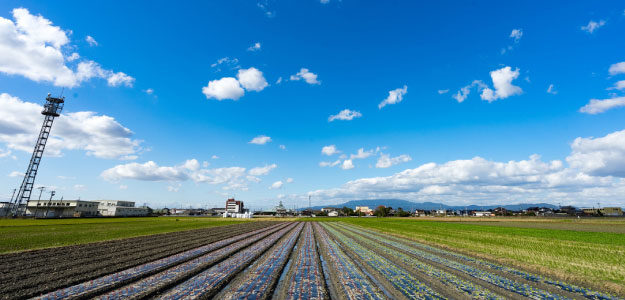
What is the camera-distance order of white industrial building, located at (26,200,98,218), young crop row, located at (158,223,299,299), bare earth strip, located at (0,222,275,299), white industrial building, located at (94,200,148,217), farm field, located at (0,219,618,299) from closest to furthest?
young crop row, located at (158,223,299,299), farm field, located at (0,219,618,299), bare earth strip, located at (0,222,275,299), white industrial building, located at (26,200,98,218), white industrial building, located at (94,200,148,217)

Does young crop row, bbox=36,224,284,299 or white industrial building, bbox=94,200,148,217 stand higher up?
white industrial building, bbox=94,200,148,217

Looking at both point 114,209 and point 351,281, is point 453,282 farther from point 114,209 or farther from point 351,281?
point 114,209

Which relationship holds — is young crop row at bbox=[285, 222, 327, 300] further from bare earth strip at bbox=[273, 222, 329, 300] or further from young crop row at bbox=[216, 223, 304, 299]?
young crop row at bbox=[216, 223, 304, 299]

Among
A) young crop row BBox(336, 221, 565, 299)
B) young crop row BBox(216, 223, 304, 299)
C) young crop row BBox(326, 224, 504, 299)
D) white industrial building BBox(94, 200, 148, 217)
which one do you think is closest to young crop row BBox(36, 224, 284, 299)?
young crop row BBox(216, 223, 304, 299)

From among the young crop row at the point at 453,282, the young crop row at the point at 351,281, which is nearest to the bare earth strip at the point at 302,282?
the young crop row at the point at 351,281

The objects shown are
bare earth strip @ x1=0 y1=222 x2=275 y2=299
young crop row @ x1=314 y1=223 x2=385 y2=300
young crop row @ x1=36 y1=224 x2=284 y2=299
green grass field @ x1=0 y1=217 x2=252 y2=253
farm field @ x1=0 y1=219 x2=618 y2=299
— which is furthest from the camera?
green grass field @ x1=0 y1=217 x2=252 y2=253

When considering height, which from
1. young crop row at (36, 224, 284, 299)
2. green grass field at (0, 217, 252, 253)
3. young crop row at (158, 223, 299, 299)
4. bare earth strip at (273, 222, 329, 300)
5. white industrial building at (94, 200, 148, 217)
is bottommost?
bare earth strip at (273, 222, 329, 300)

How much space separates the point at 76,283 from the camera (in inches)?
505

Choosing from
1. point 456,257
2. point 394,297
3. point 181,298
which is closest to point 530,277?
point 456,257

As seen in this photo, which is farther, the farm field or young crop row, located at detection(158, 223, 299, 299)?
the farm field

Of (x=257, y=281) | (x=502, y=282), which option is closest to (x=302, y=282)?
(x=257, y=281)

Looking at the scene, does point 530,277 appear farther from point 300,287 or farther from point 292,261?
point 292,261

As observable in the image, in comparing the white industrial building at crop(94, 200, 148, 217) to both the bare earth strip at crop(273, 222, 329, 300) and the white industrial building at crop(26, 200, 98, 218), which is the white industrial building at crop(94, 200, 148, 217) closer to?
the white industrial building at crop(26, 200, 98, 218)

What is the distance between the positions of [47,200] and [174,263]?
560 ft
